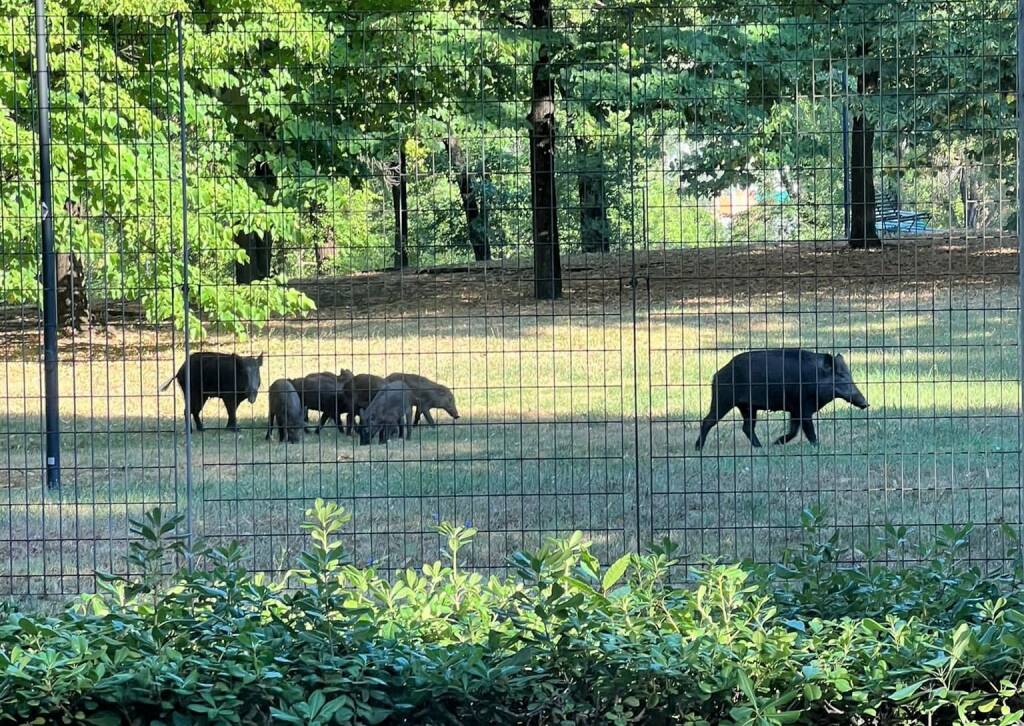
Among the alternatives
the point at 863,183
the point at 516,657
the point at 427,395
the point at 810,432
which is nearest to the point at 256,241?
the point at 427,395

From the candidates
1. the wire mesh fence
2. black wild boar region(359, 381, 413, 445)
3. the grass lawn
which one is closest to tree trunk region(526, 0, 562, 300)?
the wire mesh fence

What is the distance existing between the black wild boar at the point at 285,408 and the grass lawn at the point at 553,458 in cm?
18

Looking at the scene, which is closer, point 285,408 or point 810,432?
point 810,432

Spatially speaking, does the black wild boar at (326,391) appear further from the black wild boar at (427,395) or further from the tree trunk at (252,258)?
the tree trunk at (252,258)

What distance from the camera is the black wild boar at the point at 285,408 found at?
10.9 metres

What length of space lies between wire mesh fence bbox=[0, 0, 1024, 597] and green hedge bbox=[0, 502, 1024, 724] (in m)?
0.46

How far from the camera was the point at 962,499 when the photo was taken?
28.9 feet

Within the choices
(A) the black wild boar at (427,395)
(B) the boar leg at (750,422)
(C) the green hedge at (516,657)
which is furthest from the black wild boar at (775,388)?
(C) the green hedge at (516,657)

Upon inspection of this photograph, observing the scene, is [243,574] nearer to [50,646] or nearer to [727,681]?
[50,646]

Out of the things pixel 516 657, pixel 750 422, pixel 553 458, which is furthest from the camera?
pixel 750 422

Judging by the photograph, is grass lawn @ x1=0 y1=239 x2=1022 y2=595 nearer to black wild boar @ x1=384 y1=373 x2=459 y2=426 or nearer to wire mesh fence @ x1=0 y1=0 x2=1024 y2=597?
wire mesh fence @ x1=0 y1=0 x2=1024 y2=597

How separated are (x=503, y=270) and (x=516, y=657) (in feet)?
12.9

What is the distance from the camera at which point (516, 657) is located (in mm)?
3895

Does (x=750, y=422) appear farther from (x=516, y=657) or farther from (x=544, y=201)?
(x=516, y=657)
